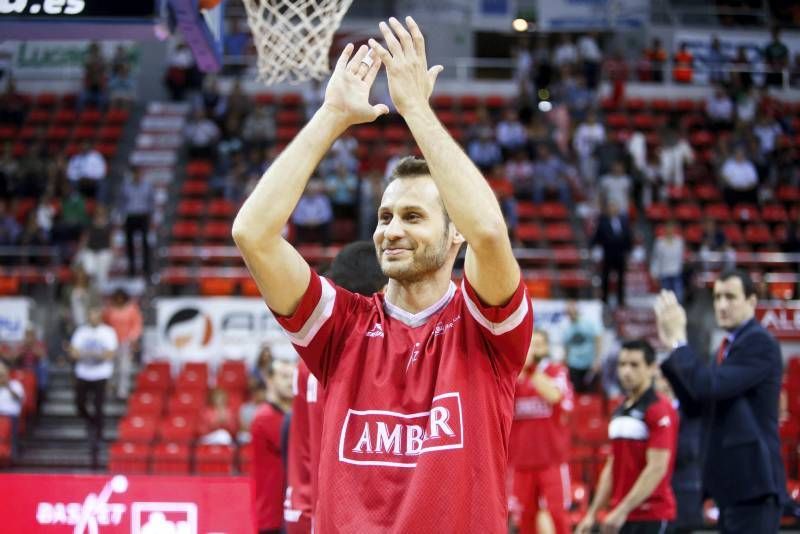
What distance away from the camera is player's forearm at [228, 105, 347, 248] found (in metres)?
3.23

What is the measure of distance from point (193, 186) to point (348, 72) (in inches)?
678

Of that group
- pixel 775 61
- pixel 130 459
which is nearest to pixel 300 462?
pixel 130 459

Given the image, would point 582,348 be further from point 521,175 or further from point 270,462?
point 270,462

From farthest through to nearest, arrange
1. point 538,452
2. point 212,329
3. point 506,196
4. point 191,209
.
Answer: point 191,209 < point 506,196 < point 212,329 < point 538,452

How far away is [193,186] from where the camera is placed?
20.2 metres

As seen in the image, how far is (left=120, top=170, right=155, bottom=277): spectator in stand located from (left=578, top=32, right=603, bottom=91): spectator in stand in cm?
978

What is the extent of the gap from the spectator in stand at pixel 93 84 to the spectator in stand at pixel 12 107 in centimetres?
117

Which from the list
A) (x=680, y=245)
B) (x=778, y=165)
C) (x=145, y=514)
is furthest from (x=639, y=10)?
(x=145, y=514)

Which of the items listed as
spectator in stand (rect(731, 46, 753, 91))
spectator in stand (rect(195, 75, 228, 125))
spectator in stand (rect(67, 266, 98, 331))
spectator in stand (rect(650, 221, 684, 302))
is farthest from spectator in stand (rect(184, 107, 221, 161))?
spectator in stand (rect(731, 46, 753, 91))

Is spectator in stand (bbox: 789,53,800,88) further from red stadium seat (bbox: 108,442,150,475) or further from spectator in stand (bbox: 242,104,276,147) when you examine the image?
red stadium seat (bbox: 108,442,150,475)

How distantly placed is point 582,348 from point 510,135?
21.5ft

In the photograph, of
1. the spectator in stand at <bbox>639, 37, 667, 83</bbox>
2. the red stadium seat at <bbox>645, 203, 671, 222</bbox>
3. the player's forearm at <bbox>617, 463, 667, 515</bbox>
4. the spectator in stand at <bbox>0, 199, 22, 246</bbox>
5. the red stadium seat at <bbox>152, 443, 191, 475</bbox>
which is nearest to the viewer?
the player's forearm at <bbox>617, 463, 667, 515</bbox>

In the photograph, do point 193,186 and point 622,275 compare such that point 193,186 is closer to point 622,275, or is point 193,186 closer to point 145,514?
point 622,275

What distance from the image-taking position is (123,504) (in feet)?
18.4
